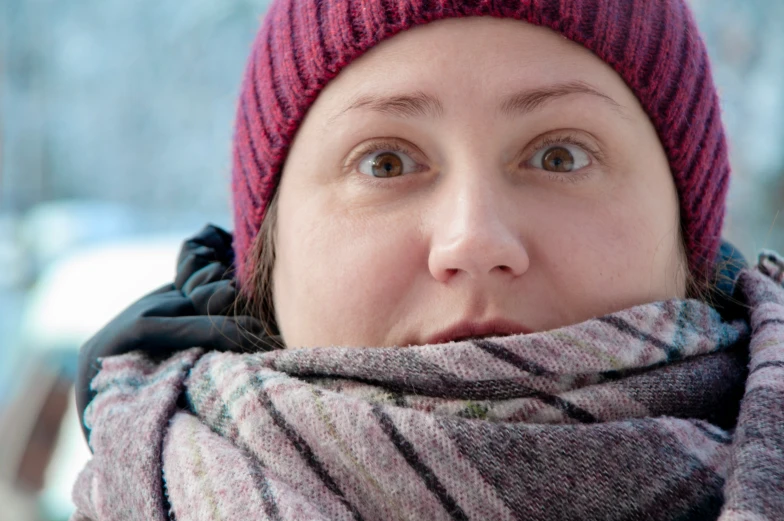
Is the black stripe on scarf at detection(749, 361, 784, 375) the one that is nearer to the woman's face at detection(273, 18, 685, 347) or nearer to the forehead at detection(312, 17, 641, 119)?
the woman's face at detection(273, 18, 685, 347)

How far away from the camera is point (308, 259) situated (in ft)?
3.41

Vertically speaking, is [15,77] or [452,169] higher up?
[15,77]

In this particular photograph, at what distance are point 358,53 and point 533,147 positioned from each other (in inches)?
11.8

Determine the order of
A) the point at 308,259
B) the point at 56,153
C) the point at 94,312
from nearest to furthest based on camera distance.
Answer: the point at 308,259, the point at 94,312, the point at 56,153

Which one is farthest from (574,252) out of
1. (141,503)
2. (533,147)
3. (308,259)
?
(141,503)

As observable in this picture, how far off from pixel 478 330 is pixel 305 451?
0.87ft

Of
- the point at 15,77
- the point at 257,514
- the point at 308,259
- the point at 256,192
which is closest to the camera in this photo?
the point at 257,514

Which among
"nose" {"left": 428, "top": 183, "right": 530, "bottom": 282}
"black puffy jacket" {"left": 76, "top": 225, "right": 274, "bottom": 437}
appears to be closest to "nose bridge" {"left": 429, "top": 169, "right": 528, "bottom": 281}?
"nose" {"left": 428, "top": 183, "right": 530, "bottom": 282}

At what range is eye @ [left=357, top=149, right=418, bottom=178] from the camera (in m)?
1.04

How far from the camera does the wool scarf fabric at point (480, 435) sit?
813mm

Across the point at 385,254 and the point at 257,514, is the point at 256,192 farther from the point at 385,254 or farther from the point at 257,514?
the point at 257,514

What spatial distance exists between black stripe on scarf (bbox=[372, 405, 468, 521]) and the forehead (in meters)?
0.43

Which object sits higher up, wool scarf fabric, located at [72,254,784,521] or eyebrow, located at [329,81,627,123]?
eyebrow, located at [329,81,627,123]

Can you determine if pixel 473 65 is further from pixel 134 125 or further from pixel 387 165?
pixel 134 125
